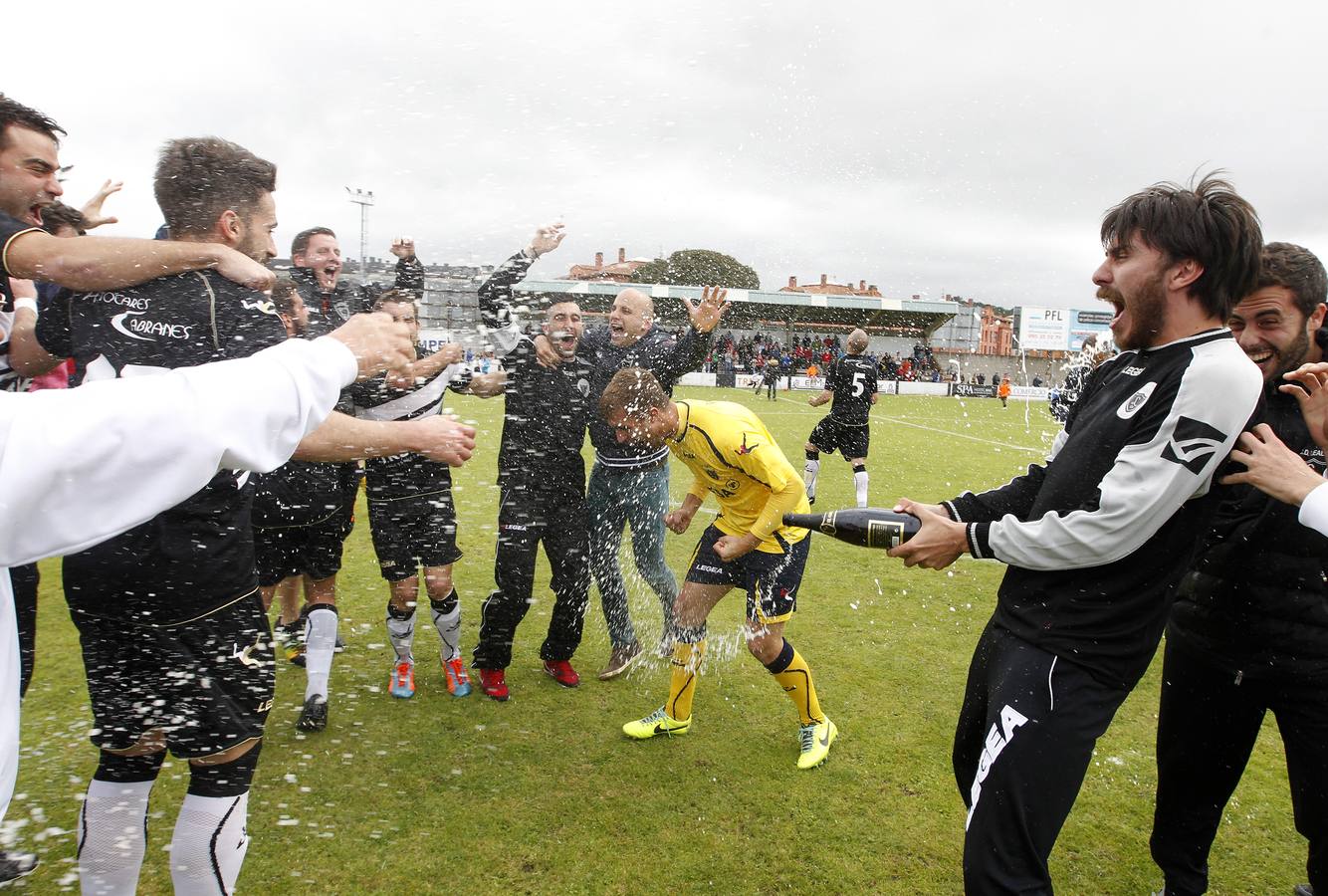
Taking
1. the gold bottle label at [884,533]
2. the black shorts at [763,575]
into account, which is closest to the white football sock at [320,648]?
the black shorts at [763,575]

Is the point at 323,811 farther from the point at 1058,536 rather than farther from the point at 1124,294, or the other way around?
the point at 1124,294

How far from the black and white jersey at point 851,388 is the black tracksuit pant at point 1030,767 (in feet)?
26.4

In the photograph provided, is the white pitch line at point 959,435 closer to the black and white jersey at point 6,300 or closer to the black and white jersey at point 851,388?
the black and white jersey at point 851,388

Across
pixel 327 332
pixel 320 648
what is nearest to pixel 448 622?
pixel 320 648

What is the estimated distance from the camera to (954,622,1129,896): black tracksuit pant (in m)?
1.86

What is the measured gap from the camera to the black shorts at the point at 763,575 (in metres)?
3.56

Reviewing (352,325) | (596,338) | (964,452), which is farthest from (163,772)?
(964,452)

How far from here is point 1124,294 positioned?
79.1 inches

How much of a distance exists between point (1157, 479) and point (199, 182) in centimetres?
280

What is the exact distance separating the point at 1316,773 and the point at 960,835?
49.6 inches

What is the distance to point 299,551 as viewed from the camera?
3.91 metres

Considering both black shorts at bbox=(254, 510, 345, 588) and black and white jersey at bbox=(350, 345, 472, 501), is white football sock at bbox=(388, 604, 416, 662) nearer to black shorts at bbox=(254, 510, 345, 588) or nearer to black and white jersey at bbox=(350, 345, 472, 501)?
black shorts at bbox=(254, 510, 345, 588)

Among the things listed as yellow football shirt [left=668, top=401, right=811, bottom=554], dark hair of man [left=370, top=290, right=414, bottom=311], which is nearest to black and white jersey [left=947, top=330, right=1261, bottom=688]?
yellow football shirt [left=668, top=401, right=811, bottom=554]

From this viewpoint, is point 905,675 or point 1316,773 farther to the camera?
point 905,675
